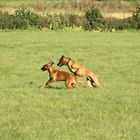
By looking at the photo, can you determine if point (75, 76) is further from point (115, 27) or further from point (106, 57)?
point (115, 27)

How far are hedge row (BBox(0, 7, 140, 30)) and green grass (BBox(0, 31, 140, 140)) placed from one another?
16.1 m

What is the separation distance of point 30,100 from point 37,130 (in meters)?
2.89

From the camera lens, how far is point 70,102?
1096cm

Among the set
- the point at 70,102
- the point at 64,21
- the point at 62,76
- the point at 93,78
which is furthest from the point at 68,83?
the point at 64,21

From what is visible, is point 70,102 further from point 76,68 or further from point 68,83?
point 76,68

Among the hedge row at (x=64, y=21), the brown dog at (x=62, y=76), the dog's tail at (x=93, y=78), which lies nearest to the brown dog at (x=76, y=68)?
the dog's tail at (x=93, y=78)

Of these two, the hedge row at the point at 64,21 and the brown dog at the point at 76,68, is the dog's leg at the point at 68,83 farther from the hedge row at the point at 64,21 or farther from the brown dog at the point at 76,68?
the hedge row at the point at 64,21

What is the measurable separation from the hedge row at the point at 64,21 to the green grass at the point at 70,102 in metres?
16.1

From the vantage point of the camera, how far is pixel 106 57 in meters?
21.7

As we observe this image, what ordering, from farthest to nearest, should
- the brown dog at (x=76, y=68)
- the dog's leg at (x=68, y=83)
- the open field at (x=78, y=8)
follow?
the open field at (x=78, y=8), the brown dog at (x=76, y=68), the dog's leg at (x=68, y=83)

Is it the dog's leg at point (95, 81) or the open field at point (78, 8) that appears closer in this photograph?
the dog's leg at point (95, 81)

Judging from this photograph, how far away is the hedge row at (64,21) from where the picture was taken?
38844 millimetres

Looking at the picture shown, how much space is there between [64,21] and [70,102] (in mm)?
29423

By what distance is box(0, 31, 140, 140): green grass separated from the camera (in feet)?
27.0
